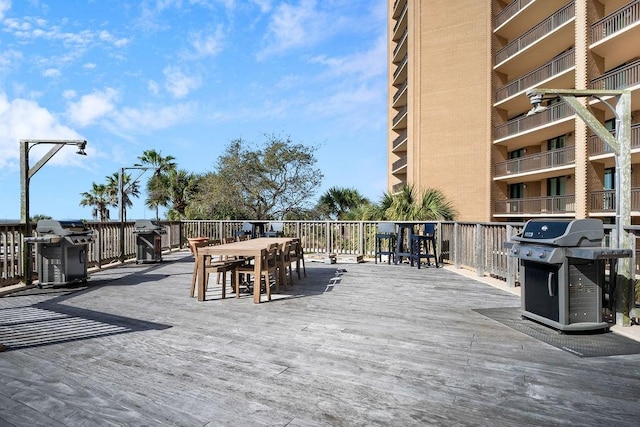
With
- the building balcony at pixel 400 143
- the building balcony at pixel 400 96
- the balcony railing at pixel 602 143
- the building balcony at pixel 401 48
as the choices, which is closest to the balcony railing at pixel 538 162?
the balcony railing at pixel 602 143

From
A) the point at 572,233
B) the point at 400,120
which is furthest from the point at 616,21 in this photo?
the point at 572,233

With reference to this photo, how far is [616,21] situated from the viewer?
1520cm

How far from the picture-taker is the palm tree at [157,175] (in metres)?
25.6

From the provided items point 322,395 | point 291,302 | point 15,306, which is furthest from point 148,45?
point 322,395

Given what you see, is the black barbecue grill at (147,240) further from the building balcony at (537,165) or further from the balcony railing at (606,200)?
the building balcony at (537,165)

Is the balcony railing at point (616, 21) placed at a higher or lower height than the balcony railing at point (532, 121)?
higher

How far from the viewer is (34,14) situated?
9.31 m

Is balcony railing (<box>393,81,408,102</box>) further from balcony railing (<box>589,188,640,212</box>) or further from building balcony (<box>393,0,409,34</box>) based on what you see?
balcony railing (<box>589,188,640,212</box>)

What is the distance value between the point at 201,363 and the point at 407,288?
441cm

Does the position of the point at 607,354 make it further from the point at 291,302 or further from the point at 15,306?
the point at 15,306

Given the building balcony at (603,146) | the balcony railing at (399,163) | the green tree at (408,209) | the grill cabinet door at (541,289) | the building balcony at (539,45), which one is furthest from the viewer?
the balcony railing at (399,163)

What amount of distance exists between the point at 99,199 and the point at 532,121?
3241cm

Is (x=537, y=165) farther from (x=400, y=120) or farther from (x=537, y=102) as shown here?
(x=537, y=102)

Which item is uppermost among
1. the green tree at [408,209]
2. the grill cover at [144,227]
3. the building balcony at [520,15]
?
the building balcony at [520,15]
